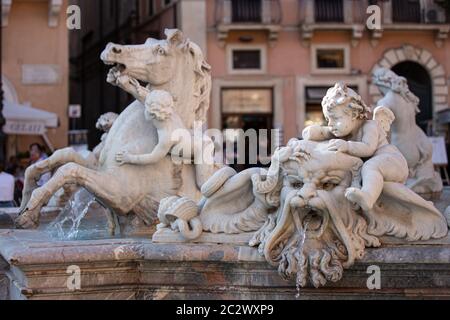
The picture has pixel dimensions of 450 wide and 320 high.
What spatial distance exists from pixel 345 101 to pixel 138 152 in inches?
58.6

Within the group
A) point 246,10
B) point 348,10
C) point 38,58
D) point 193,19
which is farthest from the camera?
point 246,10

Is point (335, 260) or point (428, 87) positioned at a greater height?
point (428, 87)

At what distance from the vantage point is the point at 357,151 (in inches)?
129

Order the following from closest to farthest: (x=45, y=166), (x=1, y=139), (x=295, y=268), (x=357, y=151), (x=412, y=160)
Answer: (x=295, y=268)
(x=357, y=151)
(x=45, y=166)
(x=412, y=160)
(x=1, y=139)

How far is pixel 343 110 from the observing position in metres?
3.38

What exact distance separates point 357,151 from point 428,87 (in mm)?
20635

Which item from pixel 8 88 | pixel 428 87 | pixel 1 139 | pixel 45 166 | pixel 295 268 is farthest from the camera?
pixel 428 87

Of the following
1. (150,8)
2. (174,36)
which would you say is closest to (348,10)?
(150,8)

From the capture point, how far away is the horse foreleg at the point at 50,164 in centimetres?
473

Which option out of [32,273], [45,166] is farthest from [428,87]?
[32,273]

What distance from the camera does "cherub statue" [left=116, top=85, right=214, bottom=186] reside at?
436cm

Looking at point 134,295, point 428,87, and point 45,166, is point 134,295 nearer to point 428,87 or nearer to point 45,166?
point 45,166

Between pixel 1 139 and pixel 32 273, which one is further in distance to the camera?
pixel 1 139

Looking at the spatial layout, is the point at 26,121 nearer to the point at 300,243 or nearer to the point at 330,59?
the point at 330,59
